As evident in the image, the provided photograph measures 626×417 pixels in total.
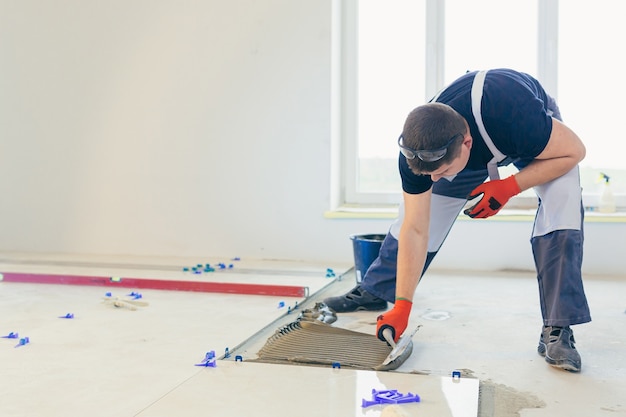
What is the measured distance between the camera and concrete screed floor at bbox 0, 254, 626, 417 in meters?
1.80

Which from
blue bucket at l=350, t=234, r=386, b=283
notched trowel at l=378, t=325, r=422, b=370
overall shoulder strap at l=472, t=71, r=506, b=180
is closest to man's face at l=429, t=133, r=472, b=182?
overall shoulder strap at l=472, t=71, r=506, b=180

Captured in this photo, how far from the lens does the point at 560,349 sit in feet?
6.98

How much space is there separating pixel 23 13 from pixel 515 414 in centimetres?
407

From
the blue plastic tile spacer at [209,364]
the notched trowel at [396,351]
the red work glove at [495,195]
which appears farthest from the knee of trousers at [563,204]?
the blue plastic tile spacer at [209,364]

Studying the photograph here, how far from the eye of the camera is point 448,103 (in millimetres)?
2158

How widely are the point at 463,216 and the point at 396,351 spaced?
6.61ft

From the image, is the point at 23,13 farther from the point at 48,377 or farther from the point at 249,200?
the point at 48,377

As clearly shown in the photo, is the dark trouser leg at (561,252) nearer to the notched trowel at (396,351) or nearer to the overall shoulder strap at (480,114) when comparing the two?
the overall shoulder strap at (480,114)

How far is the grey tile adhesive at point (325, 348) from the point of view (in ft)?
6.97

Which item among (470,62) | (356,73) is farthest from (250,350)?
(470,62)

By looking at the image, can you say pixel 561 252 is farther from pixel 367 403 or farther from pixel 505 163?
pixel 367 403

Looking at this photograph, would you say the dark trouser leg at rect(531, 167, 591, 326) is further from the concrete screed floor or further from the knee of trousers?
the concrete screed floor

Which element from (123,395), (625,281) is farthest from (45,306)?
(625,281)

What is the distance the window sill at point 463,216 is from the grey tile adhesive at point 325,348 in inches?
65.6
